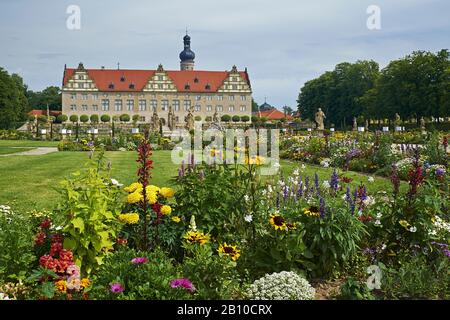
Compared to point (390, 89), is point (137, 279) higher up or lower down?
lower down

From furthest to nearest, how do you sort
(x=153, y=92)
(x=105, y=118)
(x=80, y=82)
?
1. (x=153, y=92)
2. (x=80, y=82)
3. (x=105, y=118)

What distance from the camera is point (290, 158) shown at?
703 inches

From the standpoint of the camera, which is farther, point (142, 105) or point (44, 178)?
point (142, 105)

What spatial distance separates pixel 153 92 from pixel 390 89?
4172 centimetres

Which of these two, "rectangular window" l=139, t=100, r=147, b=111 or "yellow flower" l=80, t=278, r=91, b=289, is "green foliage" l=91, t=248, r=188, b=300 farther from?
"rectangular window" l=139, t=100, r=147, b=111

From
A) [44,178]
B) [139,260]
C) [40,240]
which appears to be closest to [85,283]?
[139,260]

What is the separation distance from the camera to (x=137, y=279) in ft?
11.4

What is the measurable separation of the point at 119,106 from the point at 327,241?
76.7 metres

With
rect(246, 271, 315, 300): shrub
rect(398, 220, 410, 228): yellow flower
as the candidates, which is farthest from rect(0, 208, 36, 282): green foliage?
rect(398, 220, 410, 228): yellow flower

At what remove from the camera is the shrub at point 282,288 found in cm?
365

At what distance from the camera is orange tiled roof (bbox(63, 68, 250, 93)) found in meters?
77.8

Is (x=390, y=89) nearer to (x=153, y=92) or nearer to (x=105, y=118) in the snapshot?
(x=153, y=92)

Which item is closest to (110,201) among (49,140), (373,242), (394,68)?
(373,242)
